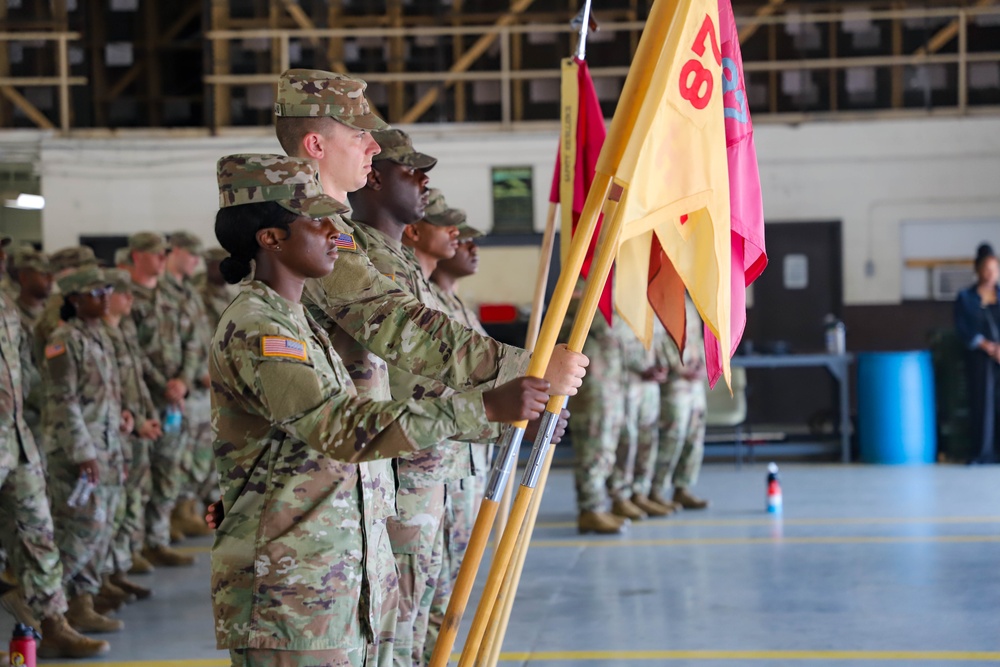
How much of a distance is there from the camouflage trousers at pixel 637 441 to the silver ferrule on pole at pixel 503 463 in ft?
17.9

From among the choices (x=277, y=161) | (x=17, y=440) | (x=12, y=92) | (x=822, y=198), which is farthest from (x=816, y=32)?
(x=277, y=161)

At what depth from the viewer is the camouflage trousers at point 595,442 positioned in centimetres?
770

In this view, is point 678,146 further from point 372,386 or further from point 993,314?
point 993,314

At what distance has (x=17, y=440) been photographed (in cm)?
471

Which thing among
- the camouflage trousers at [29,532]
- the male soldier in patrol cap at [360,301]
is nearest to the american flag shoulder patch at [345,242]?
the male soldier in patrol cap at [360,301]

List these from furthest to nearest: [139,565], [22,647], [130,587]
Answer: [139,565] < [130,587] < [22,647]

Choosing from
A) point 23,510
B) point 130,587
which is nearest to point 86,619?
point 130,587

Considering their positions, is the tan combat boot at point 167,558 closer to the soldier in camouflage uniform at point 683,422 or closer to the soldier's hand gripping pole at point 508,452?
the soldier in camouflage uniform at point 683,422

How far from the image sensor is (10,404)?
467 centimetres

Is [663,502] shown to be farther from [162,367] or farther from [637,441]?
[162,367]

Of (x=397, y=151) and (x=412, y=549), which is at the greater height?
(x=397, y=151)

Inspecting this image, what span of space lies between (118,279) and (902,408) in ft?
23.3

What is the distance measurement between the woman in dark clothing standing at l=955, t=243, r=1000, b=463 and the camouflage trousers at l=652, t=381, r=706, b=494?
3.12 meters

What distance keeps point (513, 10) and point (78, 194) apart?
5.08 metres
